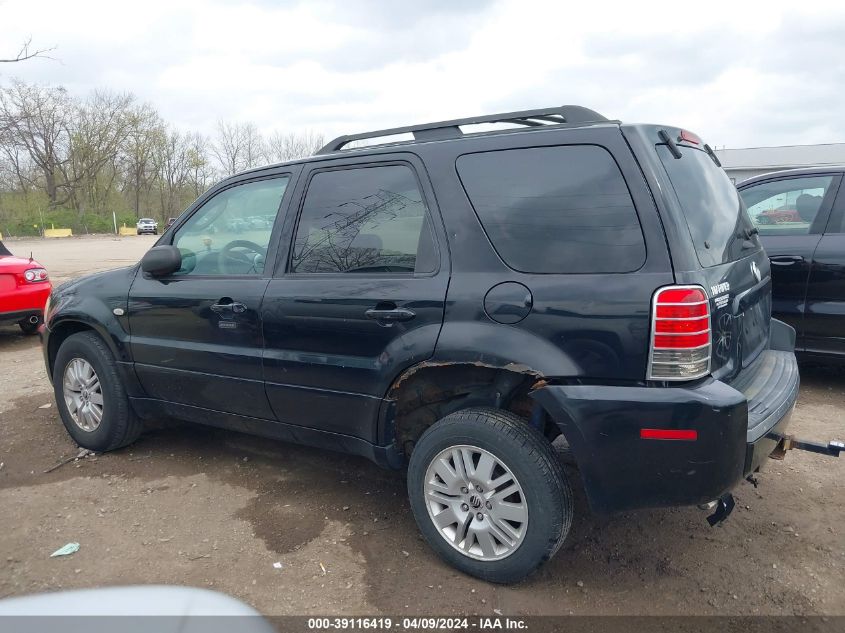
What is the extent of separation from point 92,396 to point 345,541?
218 centimetres

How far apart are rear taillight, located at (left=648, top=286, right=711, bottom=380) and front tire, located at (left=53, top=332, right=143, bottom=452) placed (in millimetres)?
3311

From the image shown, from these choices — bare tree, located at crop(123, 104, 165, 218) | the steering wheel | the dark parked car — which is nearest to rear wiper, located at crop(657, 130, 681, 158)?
the steering wheel

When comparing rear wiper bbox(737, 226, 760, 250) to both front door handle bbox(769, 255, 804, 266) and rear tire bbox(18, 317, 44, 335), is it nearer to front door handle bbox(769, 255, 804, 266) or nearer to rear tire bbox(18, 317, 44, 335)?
front door handle bbox(769, 255, 804, 266)

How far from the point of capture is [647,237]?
2.35 metres

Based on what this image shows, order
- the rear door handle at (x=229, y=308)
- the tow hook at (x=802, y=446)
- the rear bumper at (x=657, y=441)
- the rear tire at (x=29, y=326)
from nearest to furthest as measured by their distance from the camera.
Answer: the rear bumper at (x=657, y=441) → the tow hook at (x=802, y=446) → the rear door handle at (x=229, y=308) → the rear tire at (x=29, y=326)

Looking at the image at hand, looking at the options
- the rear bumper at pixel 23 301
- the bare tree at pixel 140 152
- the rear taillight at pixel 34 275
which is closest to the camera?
the rear bumper at pixel 23 301

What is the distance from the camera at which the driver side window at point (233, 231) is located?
3457 mm

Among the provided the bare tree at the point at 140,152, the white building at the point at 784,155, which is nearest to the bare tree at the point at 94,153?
the bare tree at the point at 140,152

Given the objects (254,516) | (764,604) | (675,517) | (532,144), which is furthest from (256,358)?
(764,604)

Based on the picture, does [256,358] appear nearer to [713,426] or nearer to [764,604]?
[713,426]

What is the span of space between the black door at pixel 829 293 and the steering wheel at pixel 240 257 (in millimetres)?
4114

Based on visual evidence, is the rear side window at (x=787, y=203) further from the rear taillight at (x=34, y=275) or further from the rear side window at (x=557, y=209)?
the rear taillight at (x=34, y=275)

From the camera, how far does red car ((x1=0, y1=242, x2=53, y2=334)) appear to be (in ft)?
24.2

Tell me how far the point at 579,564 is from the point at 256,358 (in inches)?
74.9
